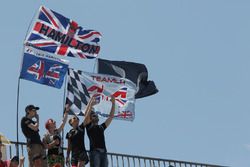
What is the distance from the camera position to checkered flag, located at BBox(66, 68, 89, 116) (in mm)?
24734

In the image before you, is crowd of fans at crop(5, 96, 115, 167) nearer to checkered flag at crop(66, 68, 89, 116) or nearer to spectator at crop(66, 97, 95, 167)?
spectator at crop(66, 97, 95, 167)

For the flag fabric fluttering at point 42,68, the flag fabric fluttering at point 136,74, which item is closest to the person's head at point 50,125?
the flag fabric fluttering at point 42,68

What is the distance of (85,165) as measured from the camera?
848 inches

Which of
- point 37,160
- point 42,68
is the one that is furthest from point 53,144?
point 42,68

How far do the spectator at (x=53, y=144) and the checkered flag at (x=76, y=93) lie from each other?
3469 mm

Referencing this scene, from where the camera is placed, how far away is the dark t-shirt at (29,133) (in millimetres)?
20562

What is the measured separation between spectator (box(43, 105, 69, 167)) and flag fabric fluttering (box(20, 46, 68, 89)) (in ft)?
10.1

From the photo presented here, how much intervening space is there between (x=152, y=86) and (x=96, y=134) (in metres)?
6.99

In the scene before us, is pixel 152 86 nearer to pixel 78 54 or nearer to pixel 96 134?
pixel 78 54

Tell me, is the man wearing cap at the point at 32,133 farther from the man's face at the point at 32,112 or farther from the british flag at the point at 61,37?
the british flag at the point at 61,37

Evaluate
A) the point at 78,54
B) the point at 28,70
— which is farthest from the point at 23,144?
the point at 78,54

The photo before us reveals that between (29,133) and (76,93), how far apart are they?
4561mm

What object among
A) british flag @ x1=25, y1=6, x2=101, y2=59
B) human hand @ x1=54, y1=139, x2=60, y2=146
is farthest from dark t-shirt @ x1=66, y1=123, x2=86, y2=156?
british flag @ x1=25, y1=6, x2=101, y2=59

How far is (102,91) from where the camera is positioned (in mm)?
Answer: 26172
